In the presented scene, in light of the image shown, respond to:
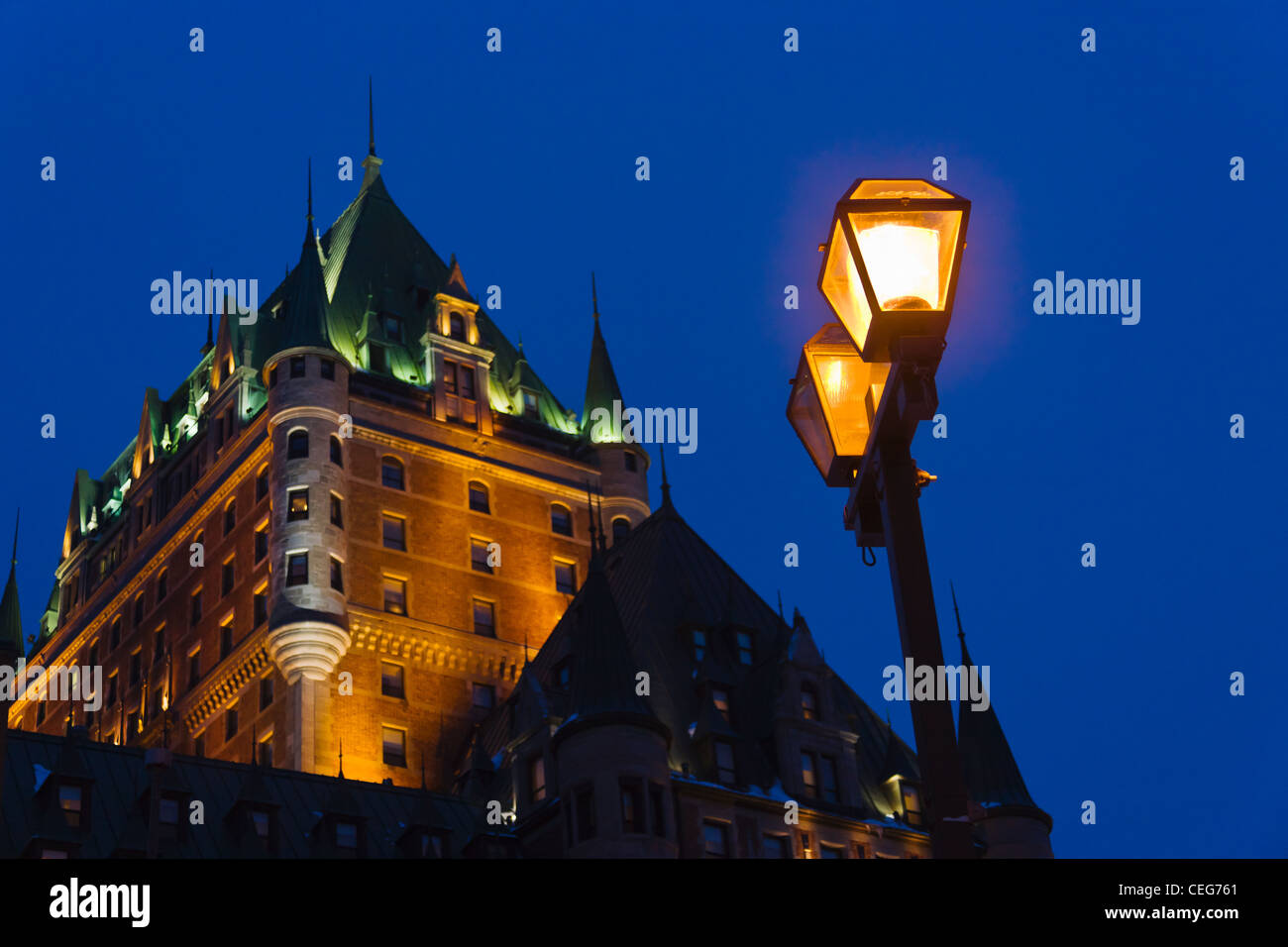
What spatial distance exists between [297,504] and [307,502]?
1.56 ft

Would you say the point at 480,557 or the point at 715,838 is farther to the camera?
the point at 480,557

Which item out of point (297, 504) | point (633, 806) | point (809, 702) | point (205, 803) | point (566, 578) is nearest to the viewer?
point (633, 806)

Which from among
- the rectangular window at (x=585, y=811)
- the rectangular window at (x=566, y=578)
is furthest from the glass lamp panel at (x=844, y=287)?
the rectangular window at (x=566, y=578)

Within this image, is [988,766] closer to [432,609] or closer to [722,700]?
[722,700]

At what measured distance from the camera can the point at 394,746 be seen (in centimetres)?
6744

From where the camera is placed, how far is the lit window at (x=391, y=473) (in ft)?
241

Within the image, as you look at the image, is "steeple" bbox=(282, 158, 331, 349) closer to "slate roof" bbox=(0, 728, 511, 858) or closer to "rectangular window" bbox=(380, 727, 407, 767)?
"rectangular window" bbox=(380, 727, 407, 767)

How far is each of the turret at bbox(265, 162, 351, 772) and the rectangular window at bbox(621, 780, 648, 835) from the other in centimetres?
1841

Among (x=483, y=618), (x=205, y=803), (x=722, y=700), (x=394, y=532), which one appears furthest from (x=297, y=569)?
(x=722, y=700)
